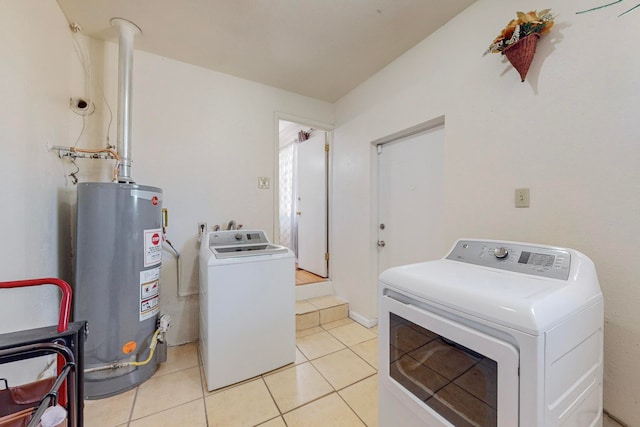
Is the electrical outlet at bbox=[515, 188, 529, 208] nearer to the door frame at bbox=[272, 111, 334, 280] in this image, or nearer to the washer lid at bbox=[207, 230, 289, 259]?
the washer lid at bbox=[207, 230, 289, 259]

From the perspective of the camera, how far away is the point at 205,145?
2.36 metres

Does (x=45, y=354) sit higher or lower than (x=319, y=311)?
higher

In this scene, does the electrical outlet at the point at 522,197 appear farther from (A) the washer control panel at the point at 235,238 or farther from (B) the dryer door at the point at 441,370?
(A) the washer control panel at the point at 235,238

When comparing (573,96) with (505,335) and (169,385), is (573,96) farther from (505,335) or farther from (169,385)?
(169,385)

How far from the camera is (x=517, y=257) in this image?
1.10m

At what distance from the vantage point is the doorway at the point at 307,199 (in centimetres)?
324

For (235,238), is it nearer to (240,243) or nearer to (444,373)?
(240,243)

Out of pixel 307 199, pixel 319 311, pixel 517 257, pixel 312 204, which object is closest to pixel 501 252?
pixel 517 257

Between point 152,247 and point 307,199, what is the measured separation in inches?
87.0

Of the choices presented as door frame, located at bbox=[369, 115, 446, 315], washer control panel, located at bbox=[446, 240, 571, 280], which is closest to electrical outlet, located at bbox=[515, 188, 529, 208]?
washer control panel, located at bbox=[446, 240, 571, 280]

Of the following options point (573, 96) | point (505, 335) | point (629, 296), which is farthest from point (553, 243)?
point (505, 335)

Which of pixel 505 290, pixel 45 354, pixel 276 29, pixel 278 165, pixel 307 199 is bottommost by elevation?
pixel 45 354

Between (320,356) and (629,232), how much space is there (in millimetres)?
1969

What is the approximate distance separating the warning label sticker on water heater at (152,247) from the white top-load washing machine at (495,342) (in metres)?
1.60
